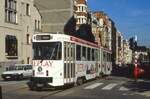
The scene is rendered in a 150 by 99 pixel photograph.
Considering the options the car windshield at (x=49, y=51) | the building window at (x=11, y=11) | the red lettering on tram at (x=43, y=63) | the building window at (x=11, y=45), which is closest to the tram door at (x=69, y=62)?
the car windshield at (x=49, y=51)

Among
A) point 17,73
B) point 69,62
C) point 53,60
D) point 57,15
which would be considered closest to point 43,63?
point 53,60

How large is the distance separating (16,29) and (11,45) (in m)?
2.97

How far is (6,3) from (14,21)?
3.77 metres

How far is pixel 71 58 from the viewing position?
27.9 meters

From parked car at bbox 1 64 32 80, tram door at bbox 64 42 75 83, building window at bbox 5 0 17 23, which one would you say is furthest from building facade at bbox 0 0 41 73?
tram door at bbox 64 42 75 83

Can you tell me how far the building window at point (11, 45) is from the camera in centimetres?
6174

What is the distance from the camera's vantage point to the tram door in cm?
2652

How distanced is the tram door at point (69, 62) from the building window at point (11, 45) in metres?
34.2

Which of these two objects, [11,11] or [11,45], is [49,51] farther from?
[11,11]

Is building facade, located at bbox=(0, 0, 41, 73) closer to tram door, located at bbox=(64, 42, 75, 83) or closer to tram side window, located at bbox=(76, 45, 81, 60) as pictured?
tram side window, located at bbox=(76, 45, 81, 60)

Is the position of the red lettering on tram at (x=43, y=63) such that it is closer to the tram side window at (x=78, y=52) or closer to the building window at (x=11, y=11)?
the tram side window at (x=78, y=52)

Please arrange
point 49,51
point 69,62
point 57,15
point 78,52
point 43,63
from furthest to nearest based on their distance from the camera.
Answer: point 57,15
point 78,52
point 69,62
point 49,51
point 43,63

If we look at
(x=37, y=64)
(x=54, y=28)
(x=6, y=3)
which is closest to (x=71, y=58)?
(x=37, y=64)

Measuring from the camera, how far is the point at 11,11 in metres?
64.2
